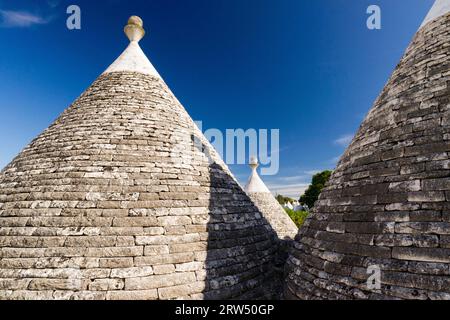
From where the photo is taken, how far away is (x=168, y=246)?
3.91m

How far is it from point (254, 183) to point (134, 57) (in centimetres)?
838

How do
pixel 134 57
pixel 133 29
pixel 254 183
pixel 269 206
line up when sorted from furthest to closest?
pixel 254 183 < pixel 269 206 < pixel 133 29 < pixel 134 57

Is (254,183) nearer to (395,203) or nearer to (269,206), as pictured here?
(269,206)

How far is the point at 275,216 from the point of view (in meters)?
11.8

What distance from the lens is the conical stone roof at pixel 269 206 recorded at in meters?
11.3

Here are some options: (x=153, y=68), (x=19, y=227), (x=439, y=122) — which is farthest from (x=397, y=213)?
(x=153, y=68)

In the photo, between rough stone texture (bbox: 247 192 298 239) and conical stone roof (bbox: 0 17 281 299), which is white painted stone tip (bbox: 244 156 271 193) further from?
conical stone roof (bbox: 0 17 281 299)

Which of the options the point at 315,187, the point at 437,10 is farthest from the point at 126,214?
the point at 315,187

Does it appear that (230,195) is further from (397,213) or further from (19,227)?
(19,227)

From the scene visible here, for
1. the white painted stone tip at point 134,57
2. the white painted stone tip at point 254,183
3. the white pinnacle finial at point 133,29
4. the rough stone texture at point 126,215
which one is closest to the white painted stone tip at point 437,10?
the rough stone texture at point 126,215

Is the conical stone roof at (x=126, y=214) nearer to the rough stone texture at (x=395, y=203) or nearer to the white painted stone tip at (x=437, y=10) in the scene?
the rough stone texture at (x=395, y=203)

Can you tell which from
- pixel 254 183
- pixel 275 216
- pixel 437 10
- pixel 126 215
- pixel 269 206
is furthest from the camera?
pixel 254 183

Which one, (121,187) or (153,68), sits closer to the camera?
(121,187)
